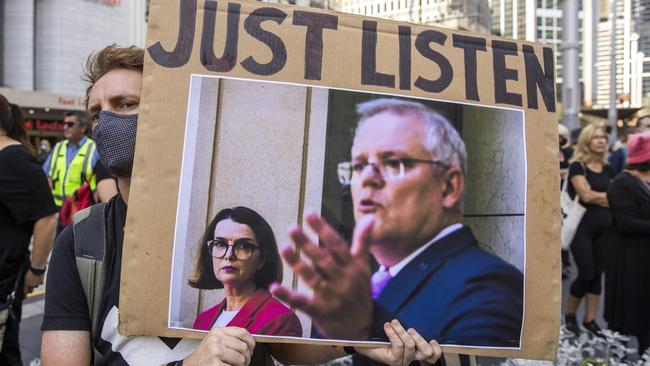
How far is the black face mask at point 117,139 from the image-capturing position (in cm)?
143

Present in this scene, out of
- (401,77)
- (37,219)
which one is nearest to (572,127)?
(37,219)

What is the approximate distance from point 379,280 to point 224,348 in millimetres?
363

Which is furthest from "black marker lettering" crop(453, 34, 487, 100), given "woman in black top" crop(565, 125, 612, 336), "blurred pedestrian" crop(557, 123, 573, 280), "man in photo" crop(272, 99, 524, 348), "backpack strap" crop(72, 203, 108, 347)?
"blurred pedestrian" crop(557, 123, 573, 280)

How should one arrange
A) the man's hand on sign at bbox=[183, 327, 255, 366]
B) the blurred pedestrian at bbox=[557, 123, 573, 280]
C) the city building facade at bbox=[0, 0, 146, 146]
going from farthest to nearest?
the city building facade at bbox=[0, 0, 146, 146] < the blurred pedestrian at bbox=[557, 123, 573, 280] < the man's hand on sign at bbox=[183, 327, 255, 366]

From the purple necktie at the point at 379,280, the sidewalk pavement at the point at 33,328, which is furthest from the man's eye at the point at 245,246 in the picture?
the sidewalk pavement at the point at 33,328

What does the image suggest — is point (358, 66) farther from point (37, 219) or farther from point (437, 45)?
point (37, 219)

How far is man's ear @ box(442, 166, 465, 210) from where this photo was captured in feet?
4.66

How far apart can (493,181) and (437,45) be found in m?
0.35

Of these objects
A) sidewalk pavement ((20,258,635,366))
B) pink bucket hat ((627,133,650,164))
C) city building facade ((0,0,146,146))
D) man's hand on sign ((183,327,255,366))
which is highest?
city building facade ((0,0,146,146))

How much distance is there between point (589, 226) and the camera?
5.34 m

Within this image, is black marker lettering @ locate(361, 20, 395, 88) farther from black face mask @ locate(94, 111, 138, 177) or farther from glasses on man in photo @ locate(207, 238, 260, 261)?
black face mask @ locate(94, 111, 138, 177)

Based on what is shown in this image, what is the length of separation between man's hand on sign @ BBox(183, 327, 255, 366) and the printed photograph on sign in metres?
0.04

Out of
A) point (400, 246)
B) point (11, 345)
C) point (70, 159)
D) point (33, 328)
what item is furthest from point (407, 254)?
point (70, 159)

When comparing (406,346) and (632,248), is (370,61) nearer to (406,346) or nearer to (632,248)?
(406,346)
